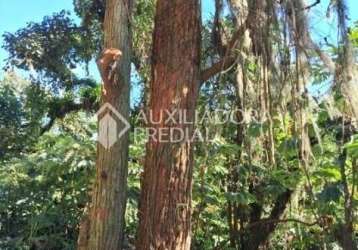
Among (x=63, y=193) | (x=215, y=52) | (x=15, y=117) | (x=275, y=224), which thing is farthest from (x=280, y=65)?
(x=15, y=117)

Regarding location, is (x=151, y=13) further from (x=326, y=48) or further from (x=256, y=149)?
(x=326, y=48)

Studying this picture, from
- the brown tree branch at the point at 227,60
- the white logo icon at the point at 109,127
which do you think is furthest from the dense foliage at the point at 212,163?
the white logo icon at the point at 109,127

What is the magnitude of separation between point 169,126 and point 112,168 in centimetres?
44

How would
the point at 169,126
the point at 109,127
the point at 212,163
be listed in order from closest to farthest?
the point at 169,126
the point at 109,127
the point at 212,163

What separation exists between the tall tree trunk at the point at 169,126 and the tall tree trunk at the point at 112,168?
5.8 inches

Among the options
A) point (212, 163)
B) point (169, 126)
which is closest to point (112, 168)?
point (169, 126)

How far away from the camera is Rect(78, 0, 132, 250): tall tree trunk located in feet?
10.2

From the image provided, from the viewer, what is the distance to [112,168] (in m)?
3.19

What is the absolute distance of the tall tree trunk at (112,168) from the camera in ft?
10.2

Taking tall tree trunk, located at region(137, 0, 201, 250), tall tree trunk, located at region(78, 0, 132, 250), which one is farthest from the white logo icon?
tall tree trunk, located at region(137, 0, 201, 250)

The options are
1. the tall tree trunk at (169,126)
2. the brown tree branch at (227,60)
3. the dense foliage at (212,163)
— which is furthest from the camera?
the dense foliage at (212,163)

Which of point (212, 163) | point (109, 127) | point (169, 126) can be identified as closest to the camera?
point (169, 126)

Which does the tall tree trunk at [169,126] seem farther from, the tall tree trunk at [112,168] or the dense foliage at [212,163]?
the dense foliage at [212,163]

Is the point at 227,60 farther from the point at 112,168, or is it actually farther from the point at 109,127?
the point at 112,168
